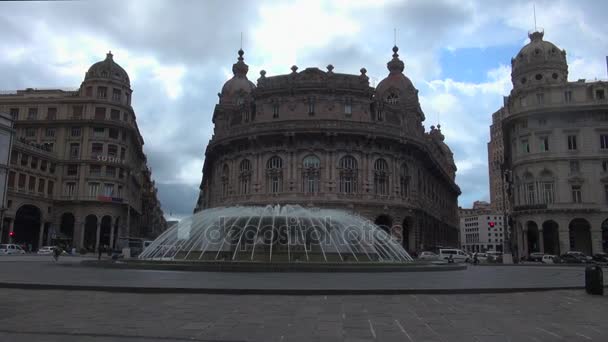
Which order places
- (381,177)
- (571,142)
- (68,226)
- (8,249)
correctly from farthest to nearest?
1. (68,226)
2. (381,177)
3. (571,142)
4. (8,249)

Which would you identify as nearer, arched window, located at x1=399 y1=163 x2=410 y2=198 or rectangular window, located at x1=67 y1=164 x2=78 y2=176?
arched window, located at x1=399 y1=163 x2=410 y2=198

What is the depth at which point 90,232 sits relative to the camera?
201 ft

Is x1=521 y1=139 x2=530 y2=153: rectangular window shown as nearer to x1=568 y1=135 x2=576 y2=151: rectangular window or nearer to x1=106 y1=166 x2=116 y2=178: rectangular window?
x1=568 y1=135 x2=576 y2=151: rectangular window

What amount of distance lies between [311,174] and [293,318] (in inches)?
1570

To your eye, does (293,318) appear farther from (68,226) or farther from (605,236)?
(68,226)

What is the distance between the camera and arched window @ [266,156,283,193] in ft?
159

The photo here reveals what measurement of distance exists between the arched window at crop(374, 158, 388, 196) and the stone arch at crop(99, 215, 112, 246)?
3272cm

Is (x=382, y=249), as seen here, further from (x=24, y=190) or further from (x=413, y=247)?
(x=24, y=190)

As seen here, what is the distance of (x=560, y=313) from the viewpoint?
9.22 metres

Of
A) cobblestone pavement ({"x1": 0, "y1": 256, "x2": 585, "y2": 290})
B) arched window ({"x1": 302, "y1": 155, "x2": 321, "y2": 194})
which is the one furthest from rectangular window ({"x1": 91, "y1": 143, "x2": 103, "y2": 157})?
cobblestone pavement ({"x1": 0, "y1": 256, "x2": 585, "y2": 290})

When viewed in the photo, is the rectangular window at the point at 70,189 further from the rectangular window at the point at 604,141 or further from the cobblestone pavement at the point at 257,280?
the rectangular window at the point at 604,141

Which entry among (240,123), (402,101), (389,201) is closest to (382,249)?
(389,201)

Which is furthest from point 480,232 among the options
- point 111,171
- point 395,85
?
point 111,171

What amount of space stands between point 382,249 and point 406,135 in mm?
26583
